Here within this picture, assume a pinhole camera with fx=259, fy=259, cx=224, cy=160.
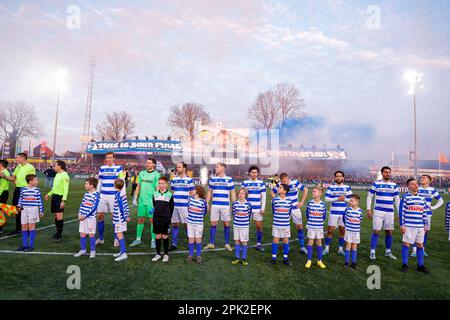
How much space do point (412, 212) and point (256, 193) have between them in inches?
142

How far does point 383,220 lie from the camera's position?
6.74 meters

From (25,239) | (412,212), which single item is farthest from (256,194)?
(25,239)

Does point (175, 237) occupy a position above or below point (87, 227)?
below

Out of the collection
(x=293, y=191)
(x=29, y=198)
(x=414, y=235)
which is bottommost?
(x=414, y=235)

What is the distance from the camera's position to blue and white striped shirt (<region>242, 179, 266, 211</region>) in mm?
6973

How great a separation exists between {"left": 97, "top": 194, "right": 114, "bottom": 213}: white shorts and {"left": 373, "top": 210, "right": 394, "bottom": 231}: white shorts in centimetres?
690

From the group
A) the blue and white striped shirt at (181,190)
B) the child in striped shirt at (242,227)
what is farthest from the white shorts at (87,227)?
the child in striped shirt at (242,227)

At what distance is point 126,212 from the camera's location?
243 inches

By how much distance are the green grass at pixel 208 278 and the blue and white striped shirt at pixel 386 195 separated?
1.31m

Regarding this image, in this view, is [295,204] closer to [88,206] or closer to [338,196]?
[338,196]
